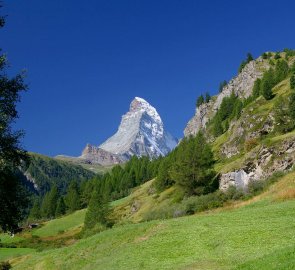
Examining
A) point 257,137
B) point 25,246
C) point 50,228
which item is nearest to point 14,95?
point 25,246

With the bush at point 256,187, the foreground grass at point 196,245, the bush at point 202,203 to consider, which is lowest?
the foreground grass at point 196,245

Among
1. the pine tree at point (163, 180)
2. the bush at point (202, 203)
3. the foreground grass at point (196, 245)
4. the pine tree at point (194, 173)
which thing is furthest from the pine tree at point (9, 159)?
the pine tree at point (163, 180)

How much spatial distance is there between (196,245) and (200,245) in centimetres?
46

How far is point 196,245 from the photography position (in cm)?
3603

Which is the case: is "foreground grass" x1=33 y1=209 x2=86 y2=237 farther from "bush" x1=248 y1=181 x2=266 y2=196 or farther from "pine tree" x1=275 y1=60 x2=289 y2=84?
"pine tree" x1=275 y1=60 x2=289 y2=84

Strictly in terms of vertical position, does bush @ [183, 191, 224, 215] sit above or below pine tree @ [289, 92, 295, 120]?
below

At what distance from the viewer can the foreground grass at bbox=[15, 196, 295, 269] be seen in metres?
30.2

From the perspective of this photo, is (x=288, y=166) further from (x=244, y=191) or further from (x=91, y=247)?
(x=91, y=247)

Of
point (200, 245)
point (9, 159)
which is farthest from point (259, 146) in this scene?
point (9, 159)

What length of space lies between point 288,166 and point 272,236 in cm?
6317

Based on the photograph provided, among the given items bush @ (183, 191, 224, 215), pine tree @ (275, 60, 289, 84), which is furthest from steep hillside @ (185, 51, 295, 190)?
pine tree @ (275, 60, 289, 84)

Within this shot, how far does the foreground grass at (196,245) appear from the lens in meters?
30.2

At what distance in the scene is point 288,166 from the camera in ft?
304

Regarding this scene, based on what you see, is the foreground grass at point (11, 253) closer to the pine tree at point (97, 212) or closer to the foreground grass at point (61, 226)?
the pine tree at point (97, 212)
